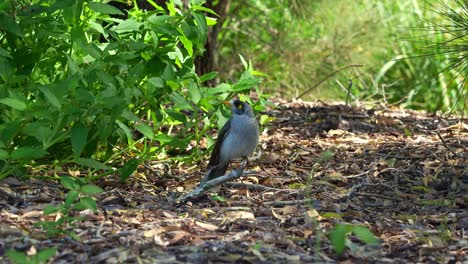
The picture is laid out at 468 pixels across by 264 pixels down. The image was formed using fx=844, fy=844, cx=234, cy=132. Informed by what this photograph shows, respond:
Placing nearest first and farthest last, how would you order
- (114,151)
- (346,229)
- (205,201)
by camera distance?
(346,229), (205,201), (114,151)

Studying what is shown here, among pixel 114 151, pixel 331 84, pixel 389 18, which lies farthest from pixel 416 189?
pixel 389 18

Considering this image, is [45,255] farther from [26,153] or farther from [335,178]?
[335,178]

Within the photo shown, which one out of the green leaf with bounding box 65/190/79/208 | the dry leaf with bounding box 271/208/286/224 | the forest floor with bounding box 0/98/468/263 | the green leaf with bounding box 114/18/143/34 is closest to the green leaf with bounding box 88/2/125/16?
the green leaf with bounding box 114/18/143/34

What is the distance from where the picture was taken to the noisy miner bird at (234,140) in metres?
4.51

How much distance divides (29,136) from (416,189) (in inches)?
78.3

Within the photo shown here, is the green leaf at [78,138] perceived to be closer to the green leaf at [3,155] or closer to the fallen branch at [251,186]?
the green leaf at [3,155]

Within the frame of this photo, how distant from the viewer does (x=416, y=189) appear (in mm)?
4398

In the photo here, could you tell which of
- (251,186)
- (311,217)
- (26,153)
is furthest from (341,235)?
(26,153)

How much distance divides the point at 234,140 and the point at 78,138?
98cm

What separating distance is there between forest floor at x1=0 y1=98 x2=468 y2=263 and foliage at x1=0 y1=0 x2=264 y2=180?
0.25 metres

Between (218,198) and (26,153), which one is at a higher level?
(26,153)

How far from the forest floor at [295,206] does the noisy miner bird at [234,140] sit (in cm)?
14

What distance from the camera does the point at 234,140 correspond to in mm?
4473

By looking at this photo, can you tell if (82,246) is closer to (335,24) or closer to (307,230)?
(307,230)
